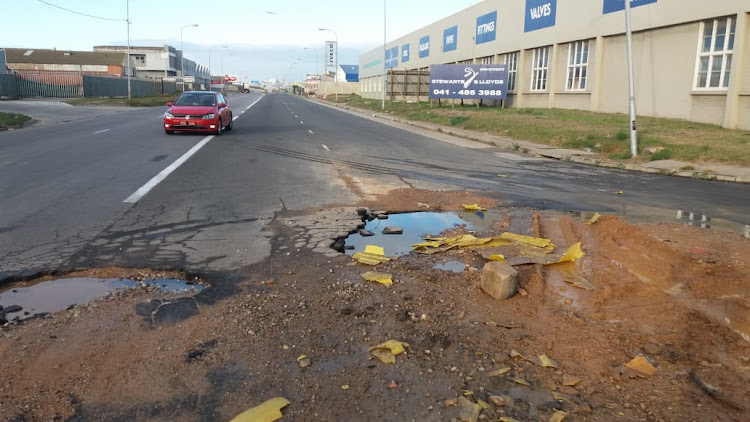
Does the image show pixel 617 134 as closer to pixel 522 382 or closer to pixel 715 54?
pixel 715 54

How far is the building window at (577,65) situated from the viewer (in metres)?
28.8

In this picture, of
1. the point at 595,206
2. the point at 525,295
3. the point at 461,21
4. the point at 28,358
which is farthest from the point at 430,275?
the point at 461,21

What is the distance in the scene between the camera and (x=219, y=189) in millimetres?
9789

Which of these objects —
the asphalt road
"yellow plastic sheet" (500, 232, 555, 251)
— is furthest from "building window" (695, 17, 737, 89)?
"yellow plastic sheet" (500, 232, 555, 251)

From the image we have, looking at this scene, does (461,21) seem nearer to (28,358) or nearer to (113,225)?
(113,225)

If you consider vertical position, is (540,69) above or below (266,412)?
above

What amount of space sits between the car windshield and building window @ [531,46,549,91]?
20499 millimetres

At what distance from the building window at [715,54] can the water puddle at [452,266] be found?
18.6 metres

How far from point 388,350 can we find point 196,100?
1837 centimetres

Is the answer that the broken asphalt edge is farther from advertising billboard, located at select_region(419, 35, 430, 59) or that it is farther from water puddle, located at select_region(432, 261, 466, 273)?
advertising billboard, located at select_region(419, 35, 430, 59)

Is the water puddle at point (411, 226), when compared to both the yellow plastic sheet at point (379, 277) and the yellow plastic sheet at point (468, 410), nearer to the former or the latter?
the yellow plastic sheet at point (379, 277)

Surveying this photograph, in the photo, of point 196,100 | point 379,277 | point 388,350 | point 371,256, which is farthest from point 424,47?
point 388,350

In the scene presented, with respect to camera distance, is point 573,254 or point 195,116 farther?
point 195,116

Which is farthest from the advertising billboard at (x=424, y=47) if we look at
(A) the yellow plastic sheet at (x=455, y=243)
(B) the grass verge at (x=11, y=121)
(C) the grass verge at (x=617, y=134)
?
(A) the yellow plastic sheet at (x=455, y=243)
